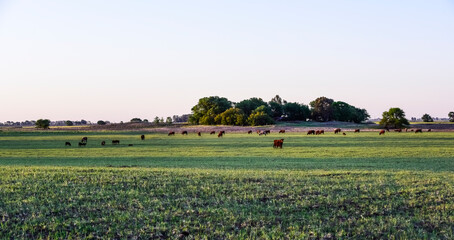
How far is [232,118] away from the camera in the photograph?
389 feet

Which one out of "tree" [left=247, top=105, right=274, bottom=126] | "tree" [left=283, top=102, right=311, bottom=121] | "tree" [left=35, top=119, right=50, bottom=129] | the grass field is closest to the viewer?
the grass field

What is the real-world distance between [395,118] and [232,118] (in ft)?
152

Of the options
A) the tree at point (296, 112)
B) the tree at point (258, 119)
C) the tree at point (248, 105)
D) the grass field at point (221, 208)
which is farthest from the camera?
the tree at point (296, 112)

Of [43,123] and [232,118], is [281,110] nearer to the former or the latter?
[232,118]

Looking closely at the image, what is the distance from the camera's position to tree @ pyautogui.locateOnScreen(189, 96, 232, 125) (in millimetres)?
131500

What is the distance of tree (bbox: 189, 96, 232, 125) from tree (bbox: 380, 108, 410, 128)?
53755 millimetres

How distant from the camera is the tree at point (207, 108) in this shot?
13150 centimetres

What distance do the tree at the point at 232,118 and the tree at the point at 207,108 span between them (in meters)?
8.51

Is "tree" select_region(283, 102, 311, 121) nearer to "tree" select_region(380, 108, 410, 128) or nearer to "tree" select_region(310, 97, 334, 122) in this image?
"tree" select_region(310, 97, 334, 122)

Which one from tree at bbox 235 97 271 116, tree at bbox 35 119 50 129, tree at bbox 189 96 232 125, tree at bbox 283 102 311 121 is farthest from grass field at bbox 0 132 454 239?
tree at bbox 283 102 311 121

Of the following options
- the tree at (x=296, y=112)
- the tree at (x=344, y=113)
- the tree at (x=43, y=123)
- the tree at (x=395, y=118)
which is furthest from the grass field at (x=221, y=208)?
the tree at (x=296, y=112)

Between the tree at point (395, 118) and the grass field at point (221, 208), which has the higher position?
the tree at point (395, 118)

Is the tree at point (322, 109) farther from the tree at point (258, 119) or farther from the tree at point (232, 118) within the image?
the tree at point (232, 118)

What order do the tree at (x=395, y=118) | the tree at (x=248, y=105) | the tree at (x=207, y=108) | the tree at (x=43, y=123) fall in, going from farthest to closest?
the tree at (x=248, y=105), the tree at (x=207, y=108), the tree at (x=43, y=123), the tree at (x=395, y=118)
